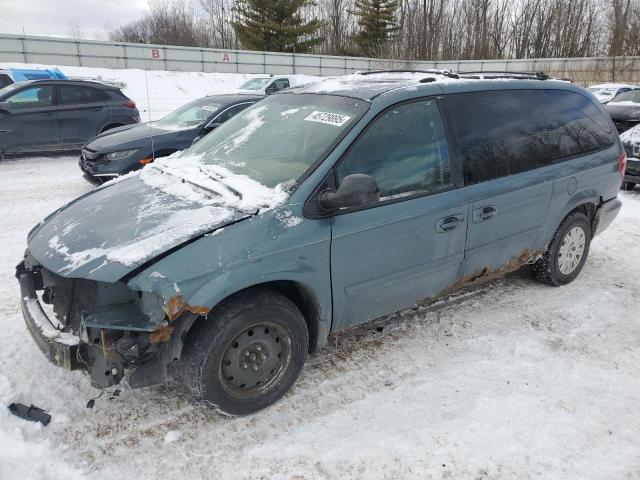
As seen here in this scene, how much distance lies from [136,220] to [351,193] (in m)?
1.26

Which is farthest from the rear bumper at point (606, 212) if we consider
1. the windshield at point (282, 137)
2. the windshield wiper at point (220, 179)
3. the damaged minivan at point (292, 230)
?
the windshield wiper at point (220, 179)

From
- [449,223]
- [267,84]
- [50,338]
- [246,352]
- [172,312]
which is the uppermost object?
[267,84]

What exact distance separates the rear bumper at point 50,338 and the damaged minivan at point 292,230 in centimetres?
1

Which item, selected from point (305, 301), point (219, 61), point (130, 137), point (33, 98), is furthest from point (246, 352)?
point (219, 61)

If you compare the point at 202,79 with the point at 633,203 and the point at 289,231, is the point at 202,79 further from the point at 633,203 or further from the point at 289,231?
the point at 289,231

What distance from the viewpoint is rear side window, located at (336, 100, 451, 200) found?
3.16 meters

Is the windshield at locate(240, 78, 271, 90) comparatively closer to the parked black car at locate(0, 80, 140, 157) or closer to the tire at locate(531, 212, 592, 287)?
the parked black car at locate(0, 80, 140, 157)

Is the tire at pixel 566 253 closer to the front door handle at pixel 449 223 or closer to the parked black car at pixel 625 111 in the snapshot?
the front door handle at pixel 449 223

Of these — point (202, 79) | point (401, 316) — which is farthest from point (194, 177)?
point (202, 79)

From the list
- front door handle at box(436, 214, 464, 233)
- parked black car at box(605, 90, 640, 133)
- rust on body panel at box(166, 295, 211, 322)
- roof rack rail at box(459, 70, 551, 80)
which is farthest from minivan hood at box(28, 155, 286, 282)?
parked black car at box(605, 90, 640, 133)

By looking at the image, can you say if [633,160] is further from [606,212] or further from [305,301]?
[305,301]

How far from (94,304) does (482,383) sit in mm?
2440

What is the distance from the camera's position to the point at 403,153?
3340 millimetres

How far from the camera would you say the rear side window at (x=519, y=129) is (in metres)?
3.68
